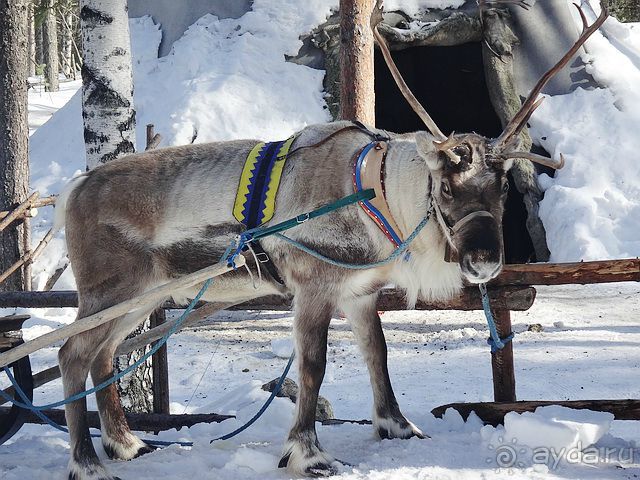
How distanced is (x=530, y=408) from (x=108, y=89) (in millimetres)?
3200

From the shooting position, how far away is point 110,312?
11.9 feet

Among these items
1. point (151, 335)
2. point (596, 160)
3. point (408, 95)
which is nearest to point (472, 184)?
point (408, 95)

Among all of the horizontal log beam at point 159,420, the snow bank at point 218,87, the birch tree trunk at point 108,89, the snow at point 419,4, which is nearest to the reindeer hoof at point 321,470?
the horizontal log beam at point 159,420

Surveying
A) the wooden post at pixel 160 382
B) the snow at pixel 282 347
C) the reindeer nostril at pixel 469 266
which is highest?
the reindeer nostril at pixel 469 266

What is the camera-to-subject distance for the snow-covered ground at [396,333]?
3762 millimetres

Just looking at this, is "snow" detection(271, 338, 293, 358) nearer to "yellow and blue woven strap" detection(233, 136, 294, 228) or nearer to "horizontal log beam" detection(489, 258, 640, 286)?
"horizontal log beam" detection(489, 258, 640, 286)

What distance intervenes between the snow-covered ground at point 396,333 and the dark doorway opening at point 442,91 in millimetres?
1673

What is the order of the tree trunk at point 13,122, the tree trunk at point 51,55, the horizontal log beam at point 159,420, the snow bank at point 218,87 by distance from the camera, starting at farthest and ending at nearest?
the tree trunk at point 51,55 < the snow bank at point 218,87 < the tree trunk at point 13,122 < the horizontal log beam at point 159,420

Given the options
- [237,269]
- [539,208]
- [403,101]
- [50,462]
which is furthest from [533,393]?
[403,101]

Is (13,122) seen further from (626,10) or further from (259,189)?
(626,10)

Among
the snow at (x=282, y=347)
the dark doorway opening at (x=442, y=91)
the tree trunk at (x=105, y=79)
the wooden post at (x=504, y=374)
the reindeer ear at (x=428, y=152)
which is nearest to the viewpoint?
the reindeer ear at (x=428, y=152)

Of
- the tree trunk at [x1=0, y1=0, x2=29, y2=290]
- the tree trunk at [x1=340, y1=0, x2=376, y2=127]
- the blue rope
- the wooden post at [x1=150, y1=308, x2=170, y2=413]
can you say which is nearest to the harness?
the blue rope

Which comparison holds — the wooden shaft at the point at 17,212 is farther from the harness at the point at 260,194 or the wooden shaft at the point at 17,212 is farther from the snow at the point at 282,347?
the harness at the point at 260,194

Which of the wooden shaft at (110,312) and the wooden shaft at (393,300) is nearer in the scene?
the wooden shaft at (110,312)
